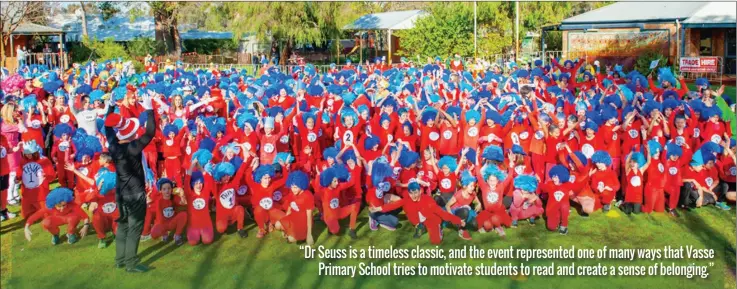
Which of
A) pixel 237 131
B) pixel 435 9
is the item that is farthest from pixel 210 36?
pixel 237 131

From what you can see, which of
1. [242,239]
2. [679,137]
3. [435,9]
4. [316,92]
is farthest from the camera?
[435,9]

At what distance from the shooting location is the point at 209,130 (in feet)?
31.3

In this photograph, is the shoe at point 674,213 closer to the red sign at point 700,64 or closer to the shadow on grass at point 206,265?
the shadow on grass at point 206,265

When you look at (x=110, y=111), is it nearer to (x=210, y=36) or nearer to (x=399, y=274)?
(x=399, y=274)

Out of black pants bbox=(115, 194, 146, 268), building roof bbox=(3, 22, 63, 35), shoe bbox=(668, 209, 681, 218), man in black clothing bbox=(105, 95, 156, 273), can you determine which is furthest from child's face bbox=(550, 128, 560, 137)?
building roof bbox=(3, 22, 63, 35)

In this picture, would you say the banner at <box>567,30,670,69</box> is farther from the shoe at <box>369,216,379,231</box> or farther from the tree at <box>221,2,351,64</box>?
the shoe at <box>369,216,379,231</box>

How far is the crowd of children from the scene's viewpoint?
771 cm

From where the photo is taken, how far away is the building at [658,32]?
28.0m

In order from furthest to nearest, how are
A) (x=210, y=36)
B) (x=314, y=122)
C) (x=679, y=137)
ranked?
(x=210, y=36) → (x=314, y=122) → (x=679, y=137)

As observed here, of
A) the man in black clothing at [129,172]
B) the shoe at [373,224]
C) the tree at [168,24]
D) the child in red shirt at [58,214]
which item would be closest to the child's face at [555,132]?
the shoe at [373,224]

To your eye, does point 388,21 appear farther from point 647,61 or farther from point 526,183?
point 526,183

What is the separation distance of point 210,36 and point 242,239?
47779mm

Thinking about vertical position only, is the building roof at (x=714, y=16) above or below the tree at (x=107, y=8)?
below

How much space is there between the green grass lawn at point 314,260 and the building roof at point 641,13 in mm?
23023
